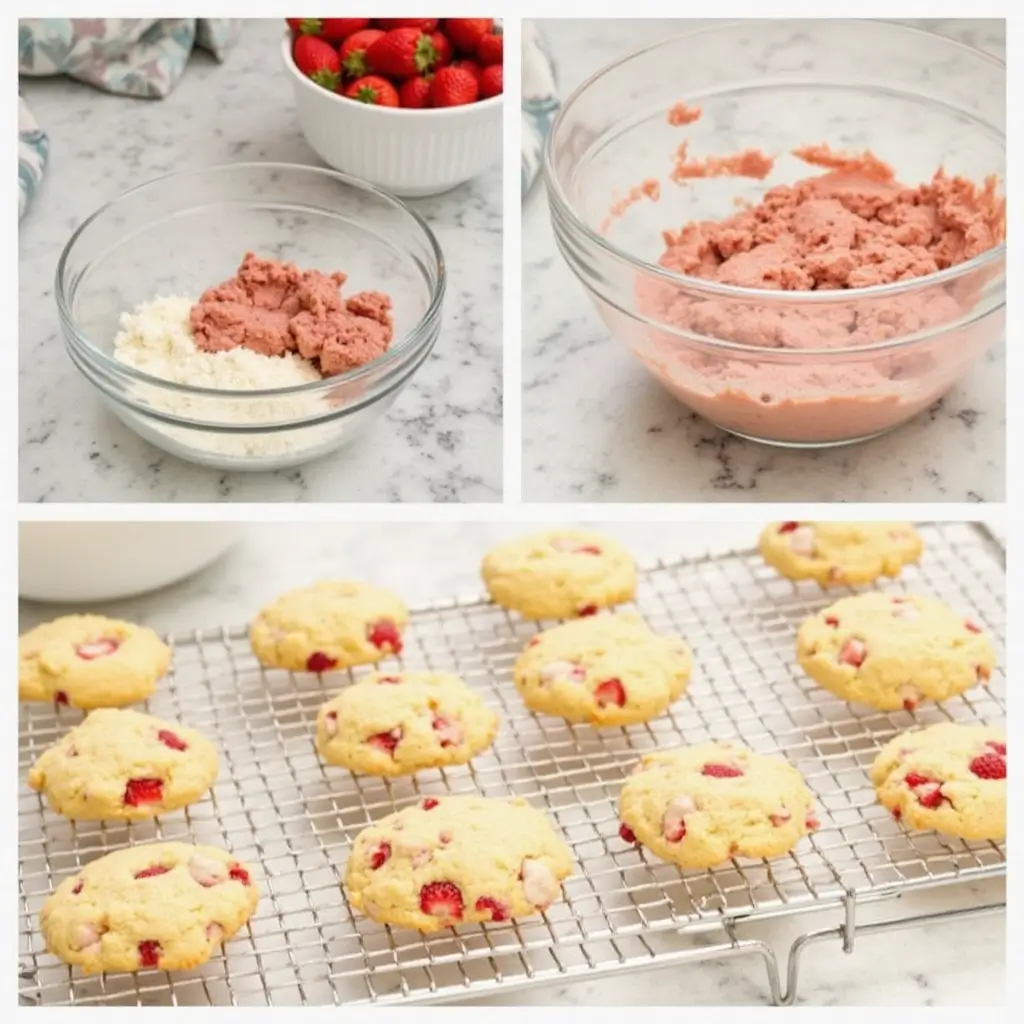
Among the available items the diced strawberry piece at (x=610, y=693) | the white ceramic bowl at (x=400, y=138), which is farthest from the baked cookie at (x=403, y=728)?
A: the white ceramic bowl at (x=400, y=138)

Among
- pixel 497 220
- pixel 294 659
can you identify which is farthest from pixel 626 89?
pixel 294 659

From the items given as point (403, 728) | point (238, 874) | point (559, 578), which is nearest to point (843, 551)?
point (559, 578)

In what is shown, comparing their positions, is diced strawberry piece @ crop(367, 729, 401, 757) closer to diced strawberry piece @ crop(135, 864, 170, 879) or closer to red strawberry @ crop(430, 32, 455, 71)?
diced strawberry piece @ crop(135, 864, 170, 879)

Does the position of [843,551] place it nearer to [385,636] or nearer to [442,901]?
[385,636]

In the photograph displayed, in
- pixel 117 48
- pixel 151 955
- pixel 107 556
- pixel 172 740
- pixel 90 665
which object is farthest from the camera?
pixel 117 48

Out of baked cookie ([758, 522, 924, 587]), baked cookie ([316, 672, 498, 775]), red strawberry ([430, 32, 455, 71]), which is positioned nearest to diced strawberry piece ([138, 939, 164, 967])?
baked cookie ([316, 672, 498, 775])

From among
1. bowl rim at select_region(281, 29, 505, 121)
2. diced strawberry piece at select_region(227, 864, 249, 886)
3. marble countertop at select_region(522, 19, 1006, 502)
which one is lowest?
diced strawberry piece at select_region(227, 864, 249, 886)

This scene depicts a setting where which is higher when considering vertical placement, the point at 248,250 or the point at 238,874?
the point at 248,250
